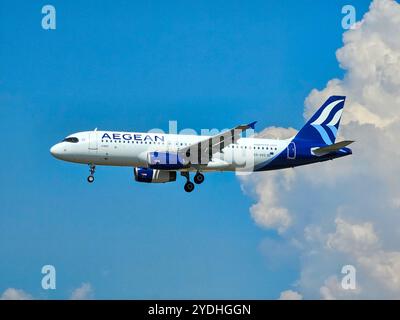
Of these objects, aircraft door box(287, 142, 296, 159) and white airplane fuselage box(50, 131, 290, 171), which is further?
aircraft door box(287, 142, 296, 159)

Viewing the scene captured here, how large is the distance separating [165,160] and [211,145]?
4384 mm

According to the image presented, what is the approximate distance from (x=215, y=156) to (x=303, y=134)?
418 inches

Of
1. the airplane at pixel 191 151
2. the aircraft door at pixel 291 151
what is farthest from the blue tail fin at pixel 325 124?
the aircraft door at pixel 291 151

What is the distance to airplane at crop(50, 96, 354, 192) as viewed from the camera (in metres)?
74.9

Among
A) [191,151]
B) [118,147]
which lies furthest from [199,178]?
[118,147]

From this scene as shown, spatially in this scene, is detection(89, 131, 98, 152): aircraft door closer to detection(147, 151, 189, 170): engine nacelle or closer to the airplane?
the airplane

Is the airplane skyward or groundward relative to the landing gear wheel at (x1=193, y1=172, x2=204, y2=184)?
skyward

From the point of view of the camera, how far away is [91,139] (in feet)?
247

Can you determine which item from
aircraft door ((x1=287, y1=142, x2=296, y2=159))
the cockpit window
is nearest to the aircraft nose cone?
the cockpit window
